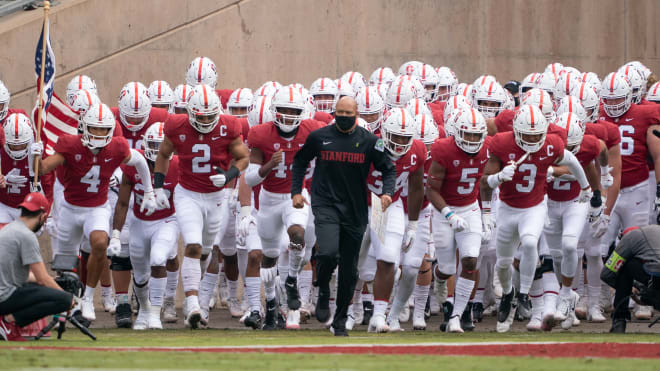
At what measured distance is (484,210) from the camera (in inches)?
439

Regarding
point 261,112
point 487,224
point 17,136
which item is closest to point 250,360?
point 487,224

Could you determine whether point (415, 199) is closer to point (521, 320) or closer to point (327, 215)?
point (327, 215)

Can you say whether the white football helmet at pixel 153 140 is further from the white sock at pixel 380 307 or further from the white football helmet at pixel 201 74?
the white sock at pixel 380 307

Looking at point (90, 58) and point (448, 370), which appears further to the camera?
point (90, 58)

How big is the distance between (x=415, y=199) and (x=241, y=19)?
20.2 ft

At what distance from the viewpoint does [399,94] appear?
12984 millimetres

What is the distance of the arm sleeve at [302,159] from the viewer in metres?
9.77

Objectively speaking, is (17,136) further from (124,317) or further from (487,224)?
(487,224)

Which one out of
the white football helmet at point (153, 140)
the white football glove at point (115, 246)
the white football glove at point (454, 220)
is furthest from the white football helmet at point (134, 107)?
the white football glove at point (454, 220)

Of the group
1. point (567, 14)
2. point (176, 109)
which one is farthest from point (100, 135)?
point (567, 14)

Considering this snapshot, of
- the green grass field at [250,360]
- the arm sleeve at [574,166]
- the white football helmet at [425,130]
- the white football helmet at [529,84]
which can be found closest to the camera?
the green grass field at [250,360]

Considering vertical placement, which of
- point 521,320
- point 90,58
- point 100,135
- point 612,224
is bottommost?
point 521,320

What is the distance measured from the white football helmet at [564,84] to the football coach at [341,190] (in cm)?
410

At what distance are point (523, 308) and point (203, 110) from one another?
3.86 metres
